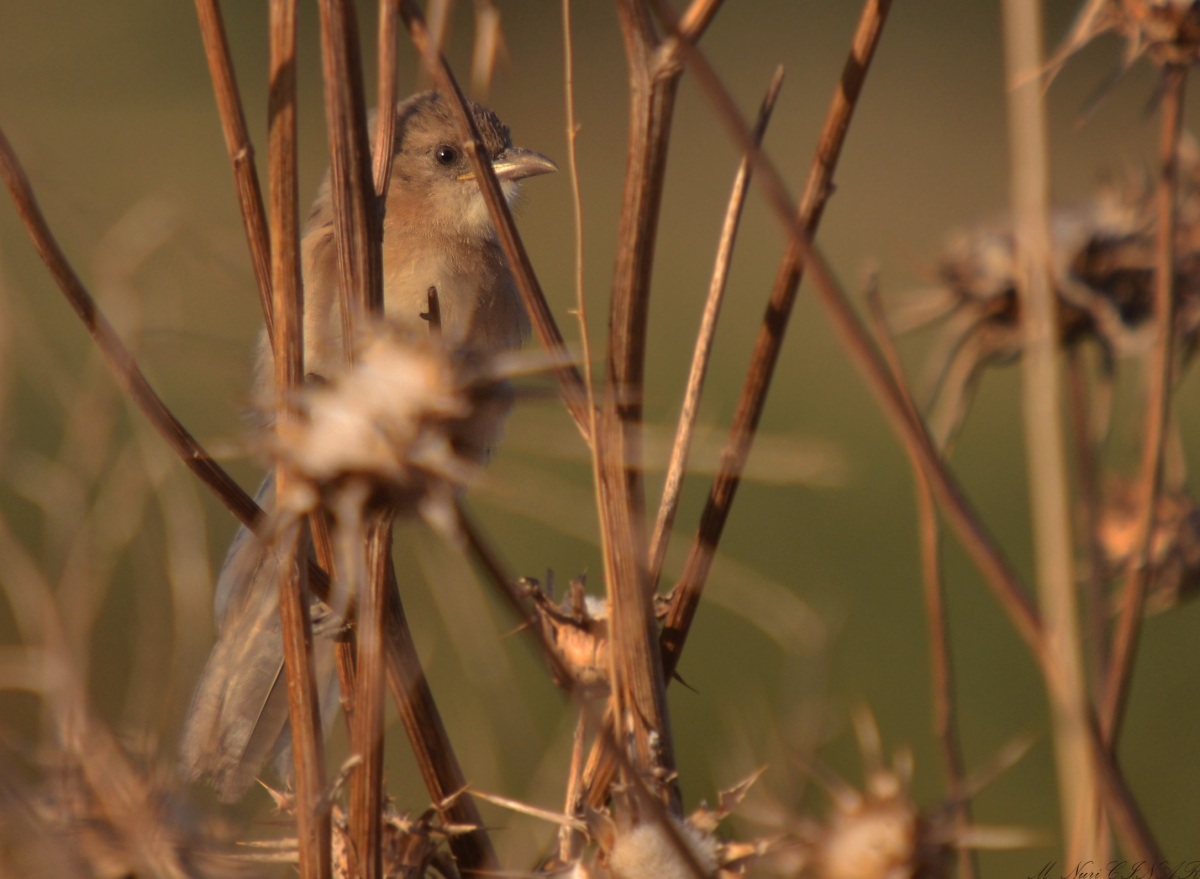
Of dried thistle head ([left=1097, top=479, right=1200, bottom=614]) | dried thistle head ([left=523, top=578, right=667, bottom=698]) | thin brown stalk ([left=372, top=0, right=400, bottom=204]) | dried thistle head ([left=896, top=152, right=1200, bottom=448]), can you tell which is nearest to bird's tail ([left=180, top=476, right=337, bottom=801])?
dried thistle head ([left=523, top=578, right=667, bottom=698])

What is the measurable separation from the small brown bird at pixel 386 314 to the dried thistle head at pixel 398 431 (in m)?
0.03

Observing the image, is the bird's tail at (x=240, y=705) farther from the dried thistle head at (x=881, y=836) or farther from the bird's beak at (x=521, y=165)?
the bird's beak at (x=521, y=165)

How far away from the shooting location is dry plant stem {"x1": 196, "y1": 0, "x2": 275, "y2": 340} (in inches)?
45.9

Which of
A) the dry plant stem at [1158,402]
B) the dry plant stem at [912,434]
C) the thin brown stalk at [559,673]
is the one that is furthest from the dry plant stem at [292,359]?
the dry plant stem at [1158,402]

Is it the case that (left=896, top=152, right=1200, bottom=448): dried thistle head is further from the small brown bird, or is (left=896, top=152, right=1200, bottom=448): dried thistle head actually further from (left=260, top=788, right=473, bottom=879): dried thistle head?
(left=260, top=788, right=473, bottom=879): dried thistle head

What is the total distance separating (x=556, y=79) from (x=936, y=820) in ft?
36.4

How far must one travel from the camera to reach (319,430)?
2.90 ft

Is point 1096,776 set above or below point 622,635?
below

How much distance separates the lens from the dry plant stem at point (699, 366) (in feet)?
4.30

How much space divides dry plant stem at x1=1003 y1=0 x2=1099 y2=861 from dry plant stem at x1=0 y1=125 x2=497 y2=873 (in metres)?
0.51

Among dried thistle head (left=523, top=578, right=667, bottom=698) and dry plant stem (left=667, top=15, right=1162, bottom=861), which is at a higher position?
dried thistle head (left=523, top=578, right=667, bottom=698)

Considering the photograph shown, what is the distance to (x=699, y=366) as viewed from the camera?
1362 mm

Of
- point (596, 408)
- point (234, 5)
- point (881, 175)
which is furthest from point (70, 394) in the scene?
point (234, 5)

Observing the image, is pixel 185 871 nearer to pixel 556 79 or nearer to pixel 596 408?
pixel 596 408
